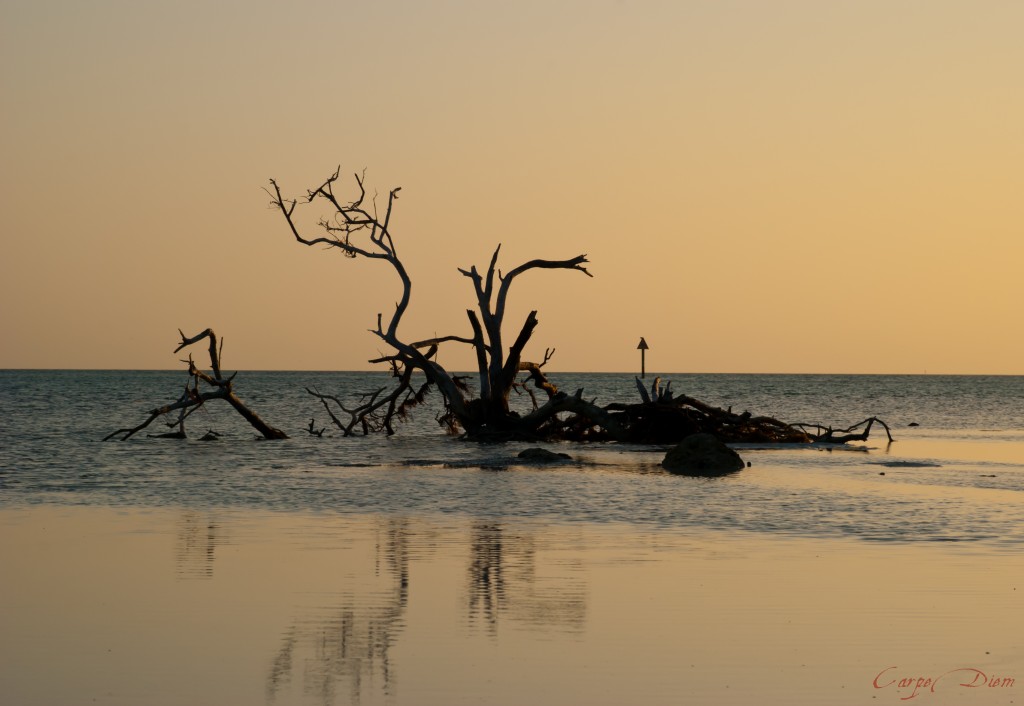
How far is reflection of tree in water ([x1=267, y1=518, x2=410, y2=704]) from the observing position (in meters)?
7.41

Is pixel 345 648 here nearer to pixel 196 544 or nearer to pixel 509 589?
pixel 509 589

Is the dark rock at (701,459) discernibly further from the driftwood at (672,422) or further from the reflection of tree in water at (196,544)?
the reflection of tree in water at (196,544)

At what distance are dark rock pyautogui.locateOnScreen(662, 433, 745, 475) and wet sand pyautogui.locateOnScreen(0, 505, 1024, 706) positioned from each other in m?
9.99

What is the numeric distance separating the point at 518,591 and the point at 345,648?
2529 mm

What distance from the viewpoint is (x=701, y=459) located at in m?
25.0

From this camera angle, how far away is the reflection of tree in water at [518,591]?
952 cm

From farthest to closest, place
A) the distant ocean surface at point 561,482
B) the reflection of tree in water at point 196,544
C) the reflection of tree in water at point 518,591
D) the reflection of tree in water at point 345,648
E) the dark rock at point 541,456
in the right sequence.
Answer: the dark rock at point 541,456
the distant ocean surface at point 561,482
the reflection of tree in water at point 196,544
the reflection of tree in water at point 518,591
the reflection of tree in water at point 345,648

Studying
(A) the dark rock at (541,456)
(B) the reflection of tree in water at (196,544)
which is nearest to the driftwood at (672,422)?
(A) the dark rock at (541,456)

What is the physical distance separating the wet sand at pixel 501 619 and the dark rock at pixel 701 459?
9.99m

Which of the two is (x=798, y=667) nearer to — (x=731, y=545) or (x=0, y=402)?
(x=731, y=545)
